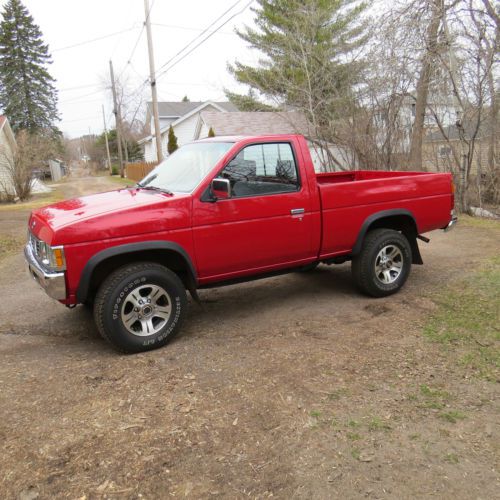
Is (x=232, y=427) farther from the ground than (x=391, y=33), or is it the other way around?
(x=391, y=33)

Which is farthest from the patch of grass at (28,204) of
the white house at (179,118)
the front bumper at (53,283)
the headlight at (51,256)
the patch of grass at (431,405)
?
the patch of grass at (431,405)

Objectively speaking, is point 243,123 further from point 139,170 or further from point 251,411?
point 251,411

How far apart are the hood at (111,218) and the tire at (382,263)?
7.34ft

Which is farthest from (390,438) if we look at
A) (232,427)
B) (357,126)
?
(357,126)

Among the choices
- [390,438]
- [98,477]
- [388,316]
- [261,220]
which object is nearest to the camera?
[98,477]

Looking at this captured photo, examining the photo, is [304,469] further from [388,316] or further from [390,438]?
[388,316]

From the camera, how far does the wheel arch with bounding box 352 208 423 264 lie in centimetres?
525

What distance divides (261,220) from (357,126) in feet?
31.6

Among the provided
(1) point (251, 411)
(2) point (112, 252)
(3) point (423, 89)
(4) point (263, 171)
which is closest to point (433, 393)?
(1) point (251, 411)

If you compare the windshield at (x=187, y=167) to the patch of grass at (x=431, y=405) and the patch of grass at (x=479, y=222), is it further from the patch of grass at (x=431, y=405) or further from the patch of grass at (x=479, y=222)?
the patch of grass at (x=479, y=222)

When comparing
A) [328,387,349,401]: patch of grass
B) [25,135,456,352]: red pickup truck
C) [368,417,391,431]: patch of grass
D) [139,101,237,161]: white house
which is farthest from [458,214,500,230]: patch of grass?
[139,101,237,161]: white house

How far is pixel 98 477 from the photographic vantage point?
2584 mm

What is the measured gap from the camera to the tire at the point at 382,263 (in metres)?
5.31

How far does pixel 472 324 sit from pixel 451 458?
7.07 ft
